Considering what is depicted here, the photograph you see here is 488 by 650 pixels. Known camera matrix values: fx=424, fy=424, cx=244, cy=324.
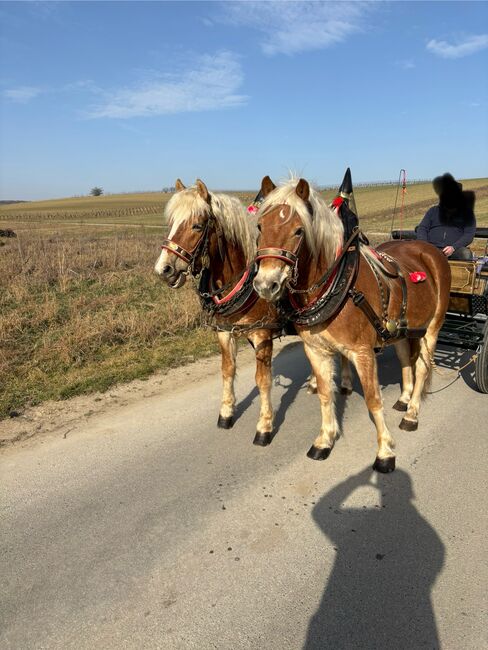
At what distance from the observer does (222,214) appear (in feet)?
11.3

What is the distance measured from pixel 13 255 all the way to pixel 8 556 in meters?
12.0

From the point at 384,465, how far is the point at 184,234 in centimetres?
239

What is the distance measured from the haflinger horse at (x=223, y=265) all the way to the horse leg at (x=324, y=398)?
443 millimetres

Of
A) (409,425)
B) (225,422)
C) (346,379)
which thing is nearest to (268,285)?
(225,422)

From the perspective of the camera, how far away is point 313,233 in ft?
9.64

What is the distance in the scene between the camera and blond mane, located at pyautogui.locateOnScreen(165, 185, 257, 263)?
3.22m

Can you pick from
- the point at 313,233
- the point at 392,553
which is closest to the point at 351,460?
the point at 392,553

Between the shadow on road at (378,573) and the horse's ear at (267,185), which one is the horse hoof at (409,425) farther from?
the horse's ear at (267,185)

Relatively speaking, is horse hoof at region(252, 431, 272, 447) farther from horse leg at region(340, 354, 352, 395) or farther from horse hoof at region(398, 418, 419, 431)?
horse leg at region(340, 354, 352, 395)

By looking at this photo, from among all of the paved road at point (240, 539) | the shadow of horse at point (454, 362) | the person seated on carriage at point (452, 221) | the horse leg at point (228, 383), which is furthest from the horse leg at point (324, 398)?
the person seated on carriage at point (452, 221)

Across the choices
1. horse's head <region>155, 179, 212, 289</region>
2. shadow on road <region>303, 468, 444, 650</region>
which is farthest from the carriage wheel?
horse's head <region>155, 179, 212, 289</region>

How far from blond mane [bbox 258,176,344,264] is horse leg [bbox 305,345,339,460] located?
83 centimetres

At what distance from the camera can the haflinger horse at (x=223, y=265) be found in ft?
10.5

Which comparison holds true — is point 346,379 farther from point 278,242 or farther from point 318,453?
point 278,242
